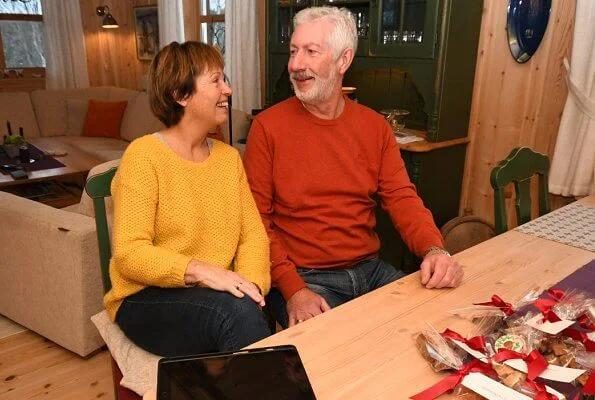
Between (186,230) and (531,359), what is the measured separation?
86 cm

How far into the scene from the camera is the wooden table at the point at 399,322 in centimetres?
Answer: 81

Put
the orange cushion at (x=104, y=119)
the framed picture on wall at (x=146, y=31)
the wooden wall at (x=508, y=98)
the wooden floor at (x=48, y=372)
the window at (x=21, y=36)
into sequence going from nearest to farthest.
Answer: the wooden floor at (x=48, y=372), the wooden wall at (x=508, y=98), the orange cushion at (x=104, y=119), the window at (x=21, y=36), the framed picture on wall at (x=146, y=31)

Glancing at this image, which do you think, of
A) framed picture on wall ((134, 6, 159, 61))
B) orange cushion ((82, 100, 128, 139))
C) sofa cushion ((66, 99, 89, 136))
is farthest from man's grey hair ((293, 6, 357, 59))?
framed picture on wall ((134, 6, 159, 61))

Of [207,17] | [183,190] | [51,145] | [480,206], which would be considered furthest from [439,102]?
[51,145]

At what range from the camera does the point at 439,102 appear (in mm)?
2537

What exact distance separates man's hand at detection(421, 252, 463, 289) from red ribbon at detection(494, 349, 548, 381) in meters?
0.33

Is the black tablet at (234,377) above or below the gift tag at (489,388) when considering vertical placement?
above

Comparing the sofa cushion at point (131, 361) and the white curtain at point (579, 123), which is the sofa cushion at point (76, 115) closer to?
the sofa cushion at point (131, 361)

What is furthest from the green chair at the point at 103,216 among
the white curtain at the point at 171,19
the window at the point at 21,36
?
the window at the point at 21,36

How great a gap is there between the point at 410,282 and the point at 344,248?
0.47 m

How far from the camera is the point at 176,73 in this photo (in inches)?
52.0

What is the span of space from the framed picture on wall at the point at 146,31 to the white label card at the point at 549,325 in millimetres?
5454

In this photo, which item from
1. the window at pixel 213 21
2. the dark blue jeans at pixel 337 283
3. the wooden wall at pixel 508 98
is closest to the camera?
the dark blue jeans at pixel 337 283

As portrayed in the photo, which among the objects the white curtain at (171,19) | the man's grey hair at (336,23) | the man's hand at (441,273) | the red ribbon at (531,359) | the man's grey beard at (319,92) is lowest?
the man's hand at (441,273)
